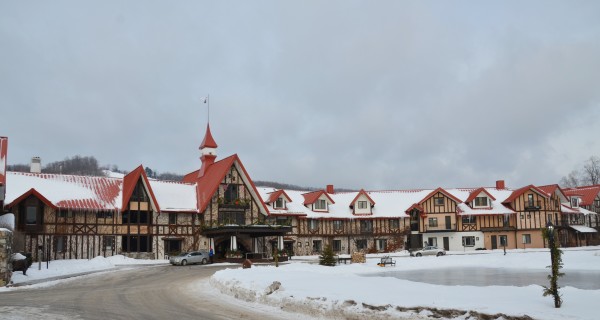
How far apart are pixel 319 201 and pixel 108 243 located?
78.8 ft

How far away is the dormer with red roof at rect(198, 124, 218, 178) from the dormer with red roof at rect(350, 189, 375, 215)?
54.8 feet

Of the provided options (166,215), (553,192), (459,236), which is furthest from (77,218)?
(553,192)

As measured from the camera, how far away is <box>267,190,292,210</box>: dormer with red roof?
58.4 meters

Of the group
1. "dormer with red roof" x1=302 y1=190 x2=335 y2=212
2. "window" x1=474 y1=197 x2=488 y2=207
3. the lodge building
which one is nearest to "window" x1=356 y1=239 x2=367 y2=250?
the lodge building

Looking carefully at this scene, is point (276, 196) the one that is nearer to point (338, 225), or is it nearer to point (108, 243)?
point (338, 225)

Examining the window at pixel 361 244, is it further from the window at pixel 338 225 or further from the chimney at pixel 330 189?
the chimney at pixel 330 189

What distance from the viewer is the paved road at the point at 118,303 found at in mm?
14844

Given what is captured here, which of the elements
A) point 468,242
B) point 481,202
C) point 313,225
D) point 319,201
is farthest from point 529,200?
point 313,225

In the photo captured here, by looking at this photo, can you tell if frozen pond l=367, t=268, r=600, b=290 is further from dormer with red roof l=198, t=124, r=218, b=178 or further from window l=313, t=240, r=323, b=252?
dormer with red roof l=198, t=124, r=218, b=178

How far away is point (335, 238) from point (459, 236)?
50.3ft

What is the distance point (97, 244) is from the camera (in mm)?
46062

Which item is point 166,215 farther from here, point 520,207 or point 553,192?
point 553,192

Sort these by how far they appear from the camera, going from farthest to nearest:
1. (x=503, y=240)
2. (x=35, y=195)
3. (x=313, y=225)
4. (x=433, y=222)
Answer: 1. (x=503, y=240)
2. (x=433, y=222)
3. (x=313, y=225)
4. (x=35, y=195)

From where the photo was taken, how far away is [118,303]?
1764 centimetres
